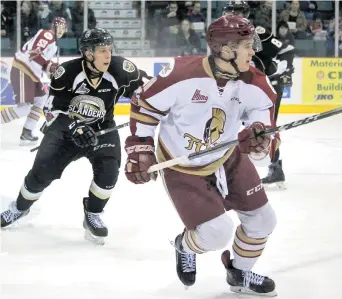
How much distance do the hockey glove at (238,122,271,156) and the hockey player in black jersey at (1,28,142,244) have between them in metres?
1.01

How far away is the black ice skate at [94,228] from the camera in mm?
3443

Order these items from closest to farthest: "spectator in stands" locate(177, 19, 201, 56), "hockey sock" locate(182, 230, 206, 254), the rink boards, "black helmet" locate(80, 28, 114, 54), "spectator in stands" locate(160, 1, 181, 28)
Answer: "hockey sock" locate(182, 230, 206, 254)
"black helmet" locate(80, 28, 114, 54)
the rink boards
"spectator in stands" locate(177, 19, 201, 56)
"spectator in stands" locate(160, 1, 181, 28)

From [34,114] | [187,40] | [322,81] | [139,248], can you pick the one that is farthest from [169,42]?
[139,248]

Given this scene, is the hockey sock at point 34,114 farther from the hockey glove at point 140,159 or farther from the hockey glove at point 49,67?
the hockey glove at point 140,159

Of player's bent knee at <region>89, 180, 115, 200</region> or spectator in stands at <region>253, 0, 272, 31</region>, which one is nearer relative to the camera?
player's bent knee at <region>89, 180, 115, 200</region>

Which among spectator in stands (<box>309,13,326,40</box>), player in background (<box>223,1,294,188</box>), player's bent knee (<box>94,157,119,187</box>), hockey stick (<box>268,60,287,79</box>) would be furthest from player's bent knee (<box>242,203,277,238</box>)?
spectator in stands (<box>309,13,326,40</box>)

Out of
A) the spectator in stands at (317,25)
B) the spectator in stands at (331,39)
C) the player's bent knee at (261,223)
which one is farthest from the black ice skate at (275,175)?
the spectator in stands at (317,25)

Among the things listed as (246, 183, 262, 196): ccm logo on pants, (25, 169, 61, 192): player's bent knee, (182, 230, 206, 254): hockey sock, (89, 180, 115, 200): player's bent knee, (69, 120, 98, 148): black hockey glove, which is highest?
(246, 183, 262, 196): ccm logo on pants

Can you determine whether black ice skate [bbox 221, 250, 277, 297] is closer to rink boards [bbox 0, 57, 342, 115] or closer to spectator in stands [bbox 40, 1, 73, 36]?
rink boards [bbox 0, 57, 342, 115]

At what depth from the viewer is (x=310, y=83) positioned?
333 inches

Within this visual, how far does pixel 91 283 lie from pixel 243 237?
1.92 ft

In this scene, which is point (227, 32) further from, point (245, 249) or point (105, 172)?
point (105, 172)

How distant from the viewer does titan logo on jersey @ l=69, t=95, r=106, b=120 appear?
3418mm

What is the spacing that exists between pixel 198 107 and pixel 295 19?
6908 millimetres
